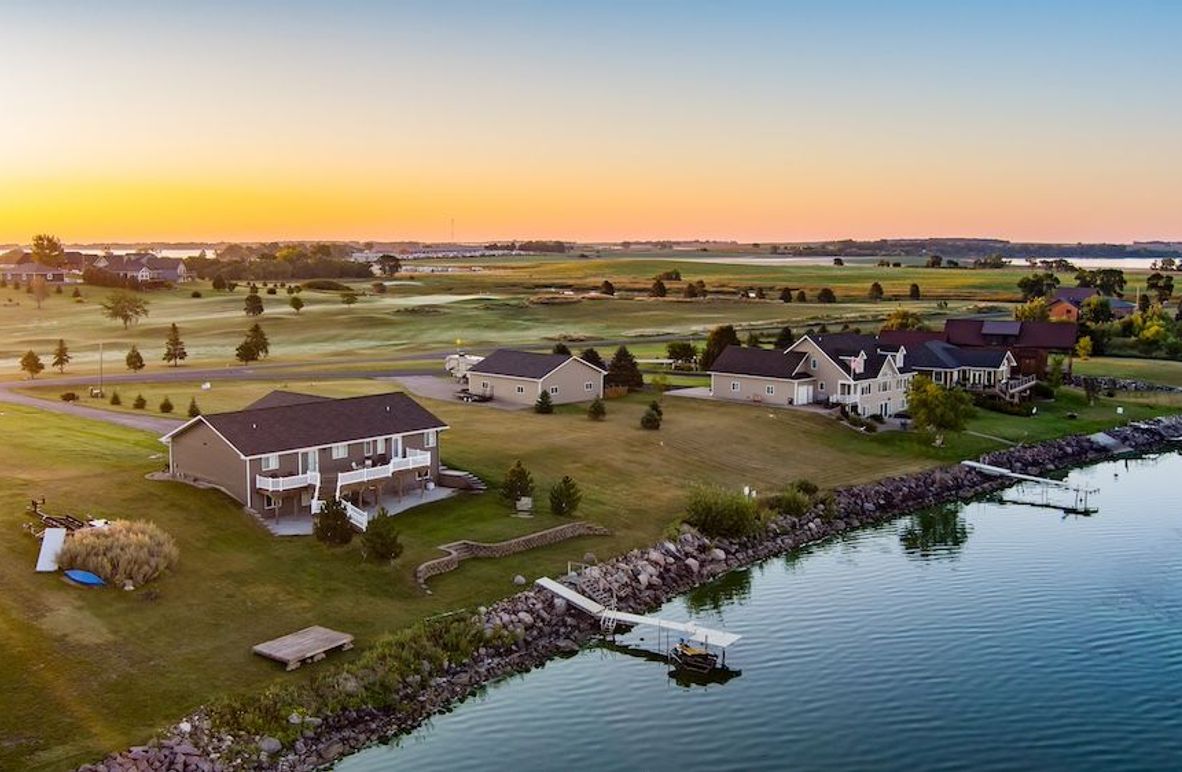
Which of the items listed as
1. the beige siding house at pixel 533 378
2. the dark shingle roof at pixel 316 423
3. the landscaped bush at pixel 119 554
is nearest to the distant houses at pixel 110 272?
the beige siding house at pixel 533 378

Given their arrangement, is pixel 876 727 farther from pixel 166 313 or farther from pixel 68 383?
pixel 166 313

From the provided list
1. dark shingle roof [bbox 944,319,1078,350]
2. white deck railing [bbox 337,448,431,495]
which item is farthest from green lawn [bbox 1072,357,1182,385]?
white deck railing [bbox 337,448,431,495]

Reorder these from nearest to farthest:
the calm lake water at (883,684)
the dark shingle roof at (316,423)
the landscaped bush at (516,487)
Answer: the calm lake water at (883,684)
the dark shingle roof at (316,423)
the landscaped bush at (516,487)

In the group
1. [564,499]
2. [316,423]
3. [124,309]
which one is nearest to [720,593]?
[564,499]

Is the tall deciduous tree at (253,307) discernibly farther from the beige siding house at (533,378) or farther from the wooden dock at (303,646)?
the wooden dock at (303,646)

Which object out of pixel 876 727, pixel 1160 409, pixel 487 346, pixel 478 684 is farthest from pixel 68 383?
pixel 1160 409
